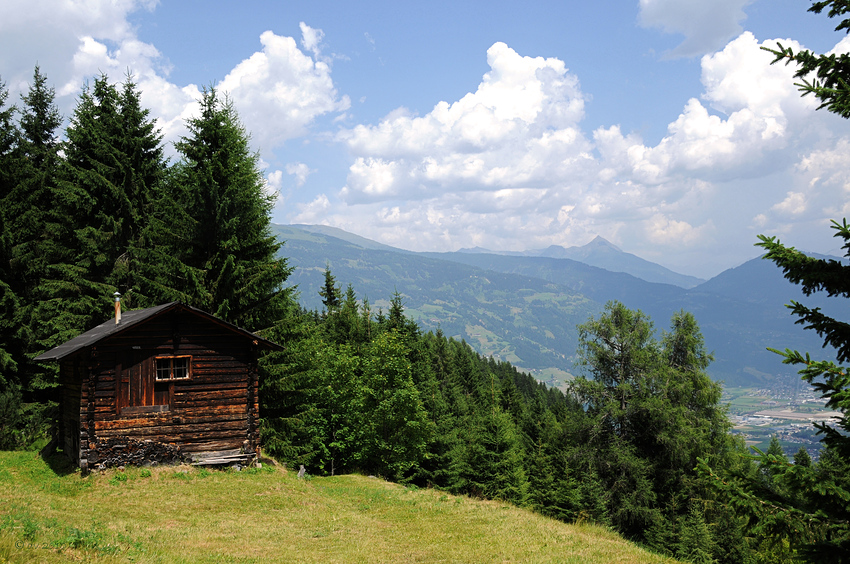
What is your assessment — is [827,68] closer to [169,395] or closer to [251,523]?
[251,523]

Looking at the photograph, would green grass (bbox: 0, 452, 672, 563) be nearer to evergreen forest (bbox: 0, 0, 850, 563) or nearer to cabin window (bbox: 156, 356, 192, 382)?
cabin window (bbox: 156, 356, 192, 382)

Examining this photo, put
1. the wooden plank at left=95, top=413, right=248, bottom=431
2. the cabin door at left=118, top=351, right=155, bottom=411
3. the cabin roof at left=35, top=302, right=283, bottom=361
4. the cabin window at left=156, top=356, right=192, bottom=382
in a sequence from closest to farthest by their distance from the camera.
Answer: the cabin roof at left=35, top=302, right=283, bottom=361 → the wooden plank at left=95, top=413, right=248, bottom=431 → the cabin door at left=118, top=351, right=155, bottom=411 → the cabin window at left=156, top=356, right=192, bottom=382

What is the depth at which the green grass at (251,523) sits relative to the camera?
42.4 feet

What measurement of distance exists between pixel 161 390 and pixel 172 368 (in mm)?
1006

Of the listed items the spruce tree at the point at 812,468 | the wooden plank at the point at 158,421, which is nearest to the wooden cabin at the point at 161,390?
the wooden plank at the point at 158,421

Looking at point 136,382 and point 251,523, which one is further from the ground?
point 136,382

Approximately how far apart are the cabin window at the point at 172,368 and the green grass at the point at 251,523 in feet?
12.4

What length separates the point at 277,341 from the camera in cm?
2942

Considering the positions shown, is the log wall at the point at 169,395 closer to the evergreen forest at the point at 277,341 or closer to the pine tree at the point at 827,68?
the evergreen forest at the point at 277,341

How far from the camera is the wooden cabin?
22.0 metres

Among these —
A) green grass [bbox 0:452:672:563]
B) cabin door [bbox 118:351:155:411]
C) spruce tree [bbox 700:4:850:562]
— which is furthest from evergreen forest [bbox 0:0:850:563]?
spruce tree [bbox 700:4:850:562]

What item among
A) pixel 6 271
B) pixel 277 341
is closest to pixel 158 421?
pixel 277 341

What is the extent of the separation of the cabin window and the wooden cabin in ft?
0.13

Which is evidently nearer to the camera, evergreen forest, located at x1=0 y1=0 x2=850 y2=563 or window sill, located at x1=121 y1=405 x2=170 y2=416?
window sill, located at x1=121 y1=405 x2=170 y2=416
